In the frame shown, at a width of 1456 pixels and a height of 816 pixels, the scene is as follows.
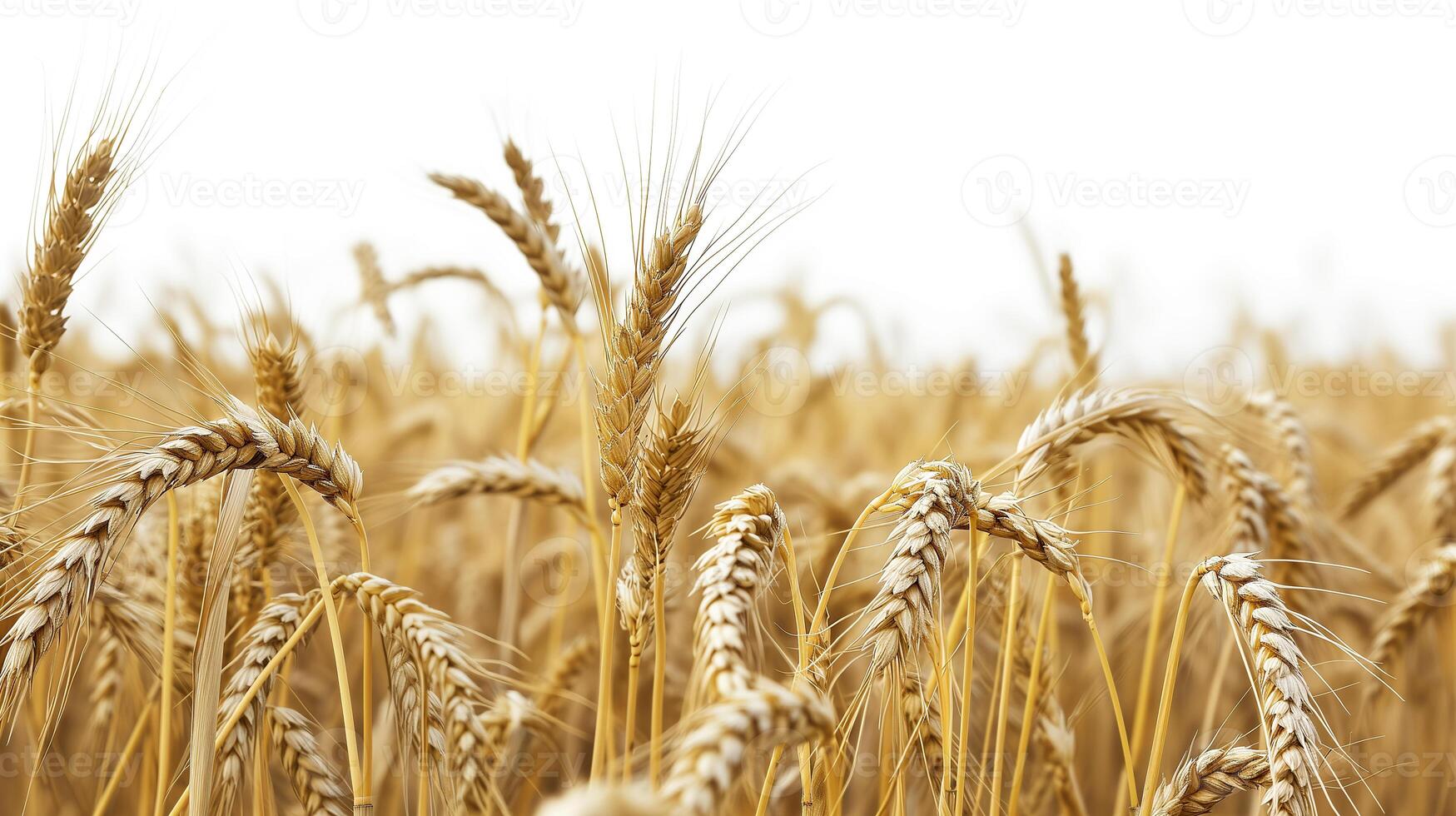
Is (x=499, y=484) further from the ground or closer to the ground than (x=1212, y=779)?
further from the ground

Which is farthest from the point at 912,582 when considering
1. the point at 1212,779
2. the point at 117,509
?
the point at 117,509

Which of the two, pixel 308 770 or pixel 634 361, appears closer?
pixel 634 361

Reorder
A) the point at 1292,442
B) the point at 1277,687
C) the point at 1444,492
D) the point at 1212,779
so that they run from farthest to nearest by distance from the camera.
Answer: the point at 1444,492
the point at 1292,442
the point at 1212,779
the point at 1277,687

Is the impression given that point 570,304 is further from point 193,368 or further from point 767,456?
point 767,456

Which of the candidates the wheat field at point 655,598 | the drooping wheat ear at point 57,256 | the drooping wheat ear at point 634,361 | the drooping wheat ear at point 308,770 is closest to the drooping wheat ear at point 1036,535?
the wheat field at point 655,598

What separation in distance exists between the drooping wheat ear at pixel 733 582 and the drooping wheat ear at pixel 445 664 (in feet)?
1.09

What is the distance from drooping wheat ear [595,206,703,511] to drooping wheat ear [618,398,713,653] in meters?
0.03

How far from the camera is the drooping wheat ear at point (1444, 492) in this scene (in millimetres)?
2479

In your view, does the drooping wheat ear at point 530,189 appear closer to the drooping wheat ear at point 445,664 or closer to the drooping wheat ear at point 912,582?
the drooping wheat ear at point 445,664

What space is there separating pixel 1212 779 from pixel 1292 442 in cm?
136

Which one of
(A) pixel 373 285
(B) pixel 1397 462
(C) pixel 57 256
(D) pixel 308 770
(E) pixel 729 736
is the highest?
(A) pixel 373 285

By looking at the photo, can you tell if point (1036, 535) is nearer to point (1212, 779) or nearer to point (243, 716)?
point (1212, 779)

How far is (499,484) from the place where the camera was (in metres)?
1.74

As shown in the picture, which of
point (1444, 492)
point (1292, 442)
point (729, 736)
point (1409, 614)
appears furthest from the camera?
point (1444, 492)
